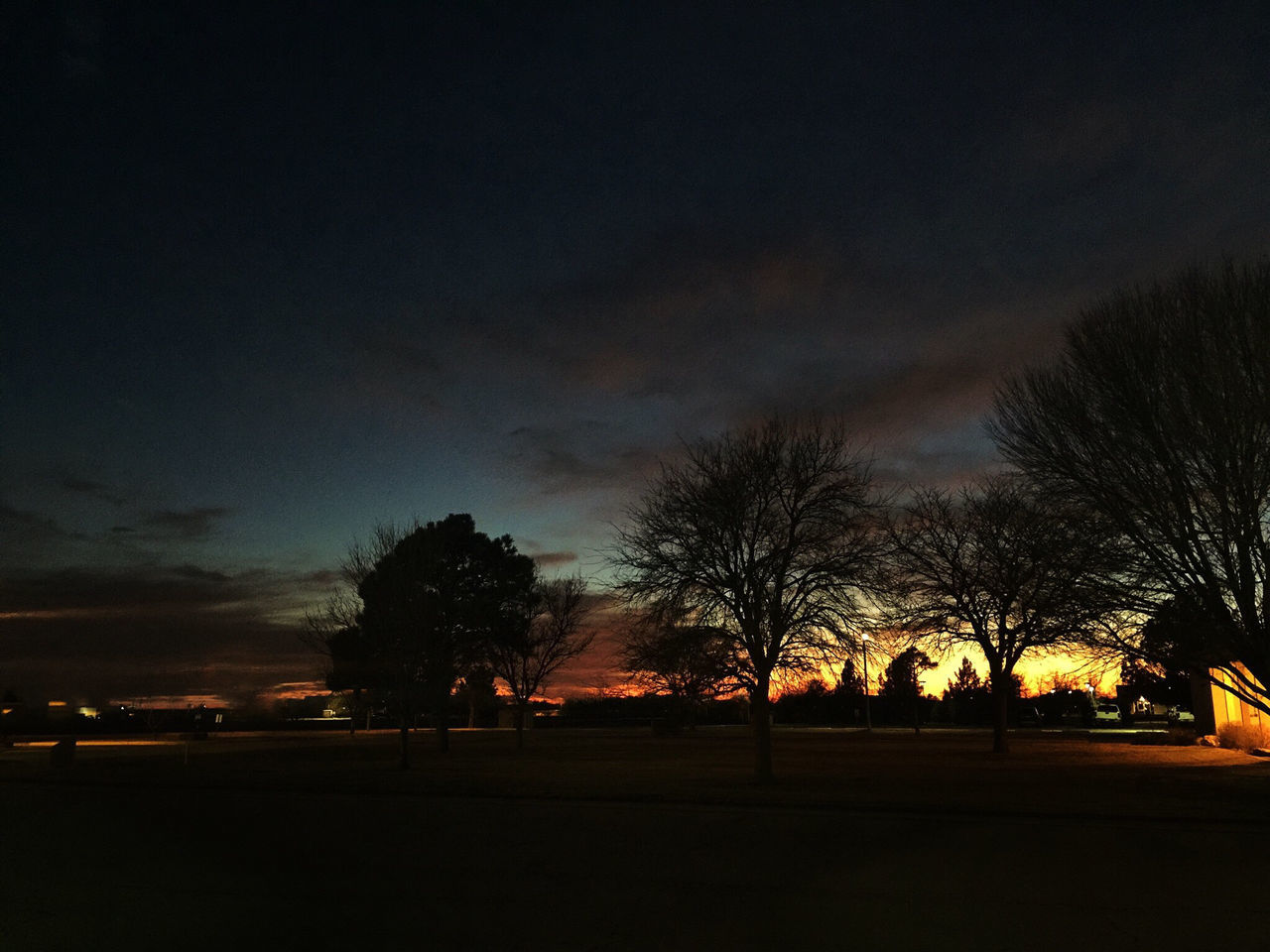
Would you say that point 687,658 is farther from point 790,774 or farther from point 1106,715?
point 1106,715

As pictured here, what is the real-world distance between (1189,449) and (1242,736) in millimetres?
21575

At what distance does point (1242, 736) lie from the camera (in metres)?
33.0

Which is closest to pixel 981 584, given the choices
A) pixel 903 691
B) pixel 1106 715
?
pixel 903 691

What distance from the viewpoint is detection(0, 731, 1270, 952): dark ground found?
8.45m

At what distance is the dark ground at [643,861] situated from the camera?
27.7 ft

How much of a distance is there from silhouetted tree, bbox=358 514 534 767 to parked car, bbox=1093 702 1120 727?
1535 inches

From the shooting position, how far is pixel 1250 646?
1733 centimetres

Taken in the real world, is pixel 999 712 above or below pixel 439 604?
below

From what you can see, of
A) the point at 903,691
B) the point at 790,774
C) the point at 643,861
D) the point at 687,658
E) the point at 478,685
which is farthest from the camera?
the point at 903,691

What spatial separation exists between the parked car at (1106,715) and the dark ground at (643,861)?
39.9m

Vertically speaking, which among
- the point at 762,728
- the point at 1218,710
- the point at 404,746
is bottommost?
the point at 404,746

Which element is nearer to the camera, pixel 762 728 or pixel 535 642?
pixel 762 728

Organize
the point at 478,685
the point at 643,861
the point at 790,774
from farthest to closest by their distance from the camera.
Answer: the point at 478,685
the point at 790,774
the point at 643,861

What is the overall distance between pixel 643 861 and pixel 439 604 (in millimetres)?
21669
